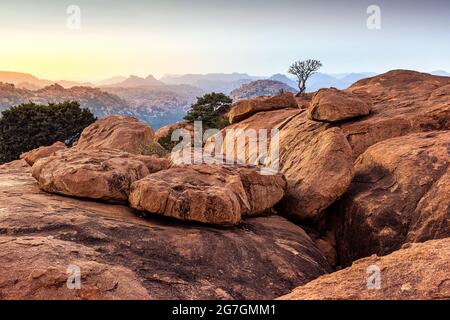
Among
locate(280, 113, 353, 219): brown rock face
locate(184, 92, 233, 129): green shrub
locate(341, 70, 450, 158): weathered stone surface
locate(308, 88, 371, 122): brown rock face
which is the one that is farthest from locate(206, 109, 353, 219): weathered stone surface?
locate(184, 92, 233, 129): green shrub

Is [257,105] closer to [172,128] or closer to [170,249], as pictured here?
[170,249]

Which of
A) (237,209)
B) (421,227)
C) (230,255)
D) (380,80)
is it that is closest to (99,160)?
(237,209)

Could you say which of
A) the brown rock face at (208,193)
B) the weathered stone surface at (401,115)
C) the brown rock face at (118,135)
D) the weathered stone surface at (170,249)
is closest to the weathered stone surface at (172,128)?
the brown rock face at (118,135)

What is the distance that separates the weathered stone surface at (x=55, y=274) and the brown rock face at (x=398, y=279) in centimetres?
278

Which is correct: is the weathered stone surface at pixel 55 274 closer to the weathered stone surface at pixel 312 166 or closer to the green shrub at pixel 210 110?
the weathered stone surface at pixel 312 166

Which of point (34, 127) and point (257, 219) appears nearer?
point (257, 219)

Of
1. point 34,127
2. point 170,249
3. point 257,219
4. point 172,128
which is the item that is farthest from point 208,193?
point 34,127

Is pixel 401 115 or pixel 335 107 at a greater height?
pixel 335 107

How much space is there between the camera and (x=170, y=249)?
7.79m

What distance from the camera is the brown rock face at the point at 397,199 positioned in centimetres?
895

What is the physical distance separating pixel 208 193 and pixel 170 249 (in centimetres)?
194

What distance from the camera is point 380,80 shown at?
67.1ft
